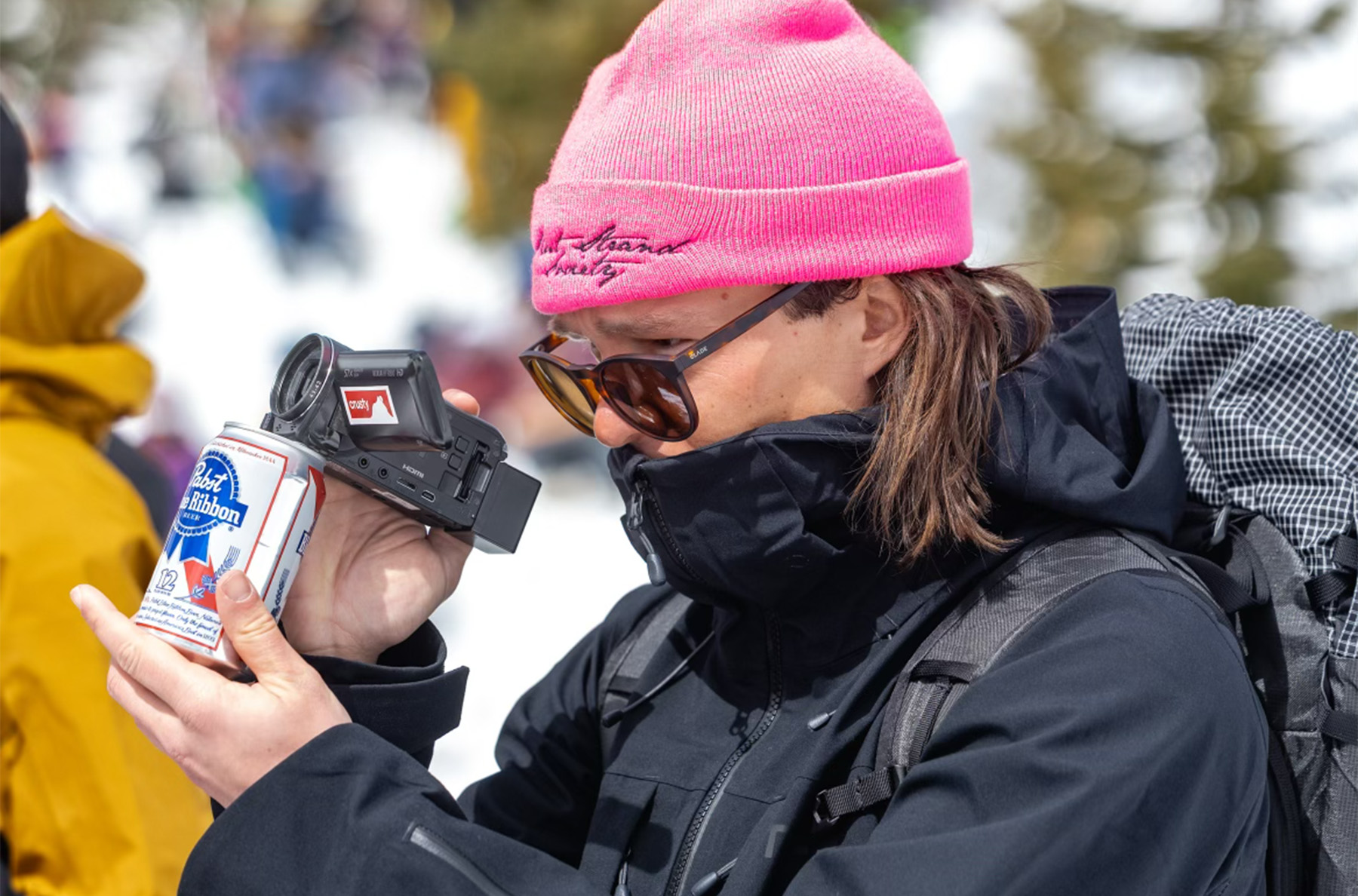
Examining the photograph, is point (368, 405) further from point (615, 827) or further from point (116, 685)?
point (615, 827)

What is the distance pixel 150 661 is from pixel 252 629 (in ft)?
0.37

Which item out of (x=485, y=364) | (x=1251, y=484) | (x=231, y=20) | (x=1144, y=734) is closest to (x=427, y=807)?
(x=1144, y=734)

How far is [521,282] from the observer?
417 inches

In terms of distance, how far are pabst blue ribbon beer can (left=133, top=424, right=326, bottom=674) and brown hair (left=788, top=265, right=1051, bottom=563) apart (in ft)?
2.06

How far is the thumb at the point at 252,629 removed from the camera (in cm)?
129

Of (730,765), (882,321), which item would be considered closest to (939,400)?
(882,321)

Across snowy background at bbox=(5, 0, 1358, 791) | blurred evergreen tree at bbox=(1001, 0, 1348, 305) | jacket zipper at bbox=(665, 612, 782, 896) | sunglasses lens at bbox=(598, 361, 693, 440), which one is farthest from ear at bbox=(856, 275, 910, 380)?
blurred evergreen tree at bbox=(1001, 0, 1348, 305)

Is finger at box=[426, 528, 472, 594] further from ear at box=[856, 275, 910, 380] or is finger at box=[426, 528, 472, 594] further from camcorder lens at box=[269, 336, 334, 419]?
ear at box=[856, 275, 910, 380]

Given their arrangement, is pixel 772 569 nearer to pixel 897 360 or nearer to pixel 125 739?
pixel 897 360

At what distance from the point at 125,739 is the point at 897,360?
61.9 inches

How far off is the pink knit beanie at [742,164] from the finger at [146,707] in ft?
2.13

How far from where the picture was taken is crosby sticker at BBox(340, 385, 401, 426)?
1.43m

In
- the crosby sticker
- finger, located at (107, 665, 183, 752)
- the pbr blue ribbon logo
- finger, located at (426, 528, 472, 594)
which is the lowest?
finger, located at (107, 665, 183, 752)

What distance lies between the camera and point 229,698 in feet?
4.23
